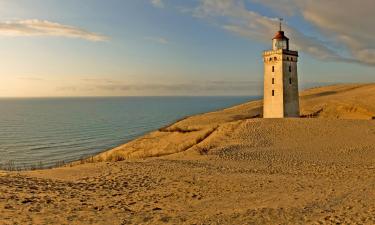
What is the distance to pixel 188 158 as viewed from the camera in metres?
22.0

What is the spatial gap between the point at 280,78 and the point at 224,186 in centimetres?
2201

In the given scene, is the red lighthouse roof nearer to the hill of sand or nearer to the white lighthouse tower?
the white lighthouse tower

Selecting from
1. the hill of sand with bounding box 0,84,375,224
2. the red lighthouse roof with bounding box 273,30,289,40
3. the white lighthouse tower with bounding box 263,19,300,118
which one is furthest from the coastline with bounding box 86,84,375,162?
the red lighthouse roof with bounding box 273,30,289,40

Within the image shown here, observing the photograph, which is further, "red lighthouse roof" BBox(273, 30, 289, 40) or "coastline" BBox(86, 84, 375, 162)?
"red lighthouse roof" BBox(273, 30, 289, 40)

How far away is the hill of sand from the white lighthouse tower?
8561mm

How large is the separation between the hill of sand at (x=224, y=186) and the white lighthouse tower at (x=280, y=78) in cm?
856

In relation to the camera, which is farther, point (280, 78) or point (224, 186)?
point (280, 78)

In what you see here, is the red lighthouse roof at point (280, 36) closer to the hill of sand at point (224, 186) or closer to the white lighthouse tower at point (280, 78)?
the white lighthouse tower at point (280, 78)

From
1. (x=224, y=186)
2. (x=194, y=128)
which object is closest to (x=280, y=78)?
(x=194, y=128)

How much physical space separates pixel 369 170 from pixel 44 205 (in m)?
15.1

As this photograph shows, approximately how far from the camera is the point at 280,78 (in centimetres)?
3550

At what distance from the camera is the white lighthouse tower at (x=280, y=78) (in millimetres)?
35531

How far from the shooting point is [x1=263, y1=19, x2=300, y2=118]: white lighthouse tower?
35531 millimetres

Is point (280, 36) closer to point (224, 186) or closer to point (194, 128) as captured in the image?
point (194, 128)
